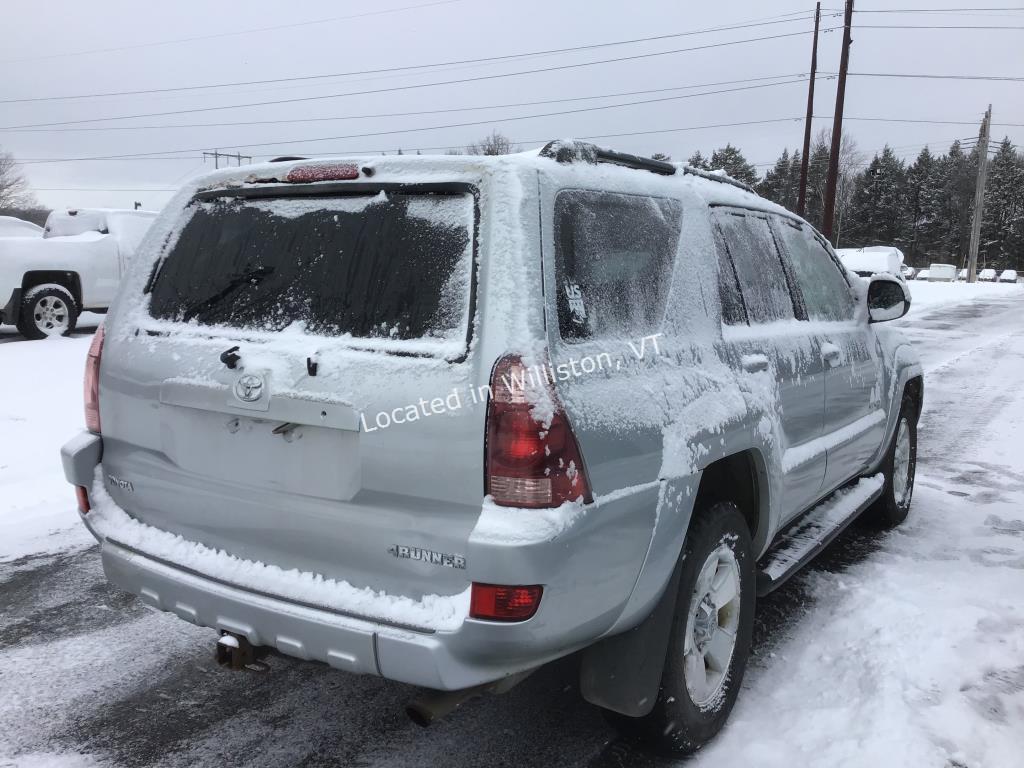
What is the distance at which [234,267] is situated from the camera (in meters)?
2.65

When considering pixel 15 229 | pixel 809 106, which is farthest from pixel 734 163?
pixel 15 229

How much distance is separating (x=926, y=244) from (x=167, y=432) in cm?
9764

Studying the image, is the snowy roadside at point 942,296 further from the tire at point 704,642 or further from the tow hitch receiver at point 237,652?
the tow hitch receiver at point 237,652

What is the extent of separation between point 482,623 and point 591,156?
4.72 ft

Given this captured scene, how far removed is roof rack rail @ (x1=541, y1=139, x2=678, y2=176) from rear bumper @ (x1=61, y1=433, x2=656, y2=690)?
1017 millimetres

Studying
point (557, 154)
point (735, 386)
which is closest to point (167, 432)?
point (557, 154)

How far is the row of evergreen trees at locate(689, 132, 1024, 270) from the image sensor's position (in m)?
80.8

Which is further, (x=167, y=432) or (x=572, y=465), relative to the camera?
(x=167, y=432)

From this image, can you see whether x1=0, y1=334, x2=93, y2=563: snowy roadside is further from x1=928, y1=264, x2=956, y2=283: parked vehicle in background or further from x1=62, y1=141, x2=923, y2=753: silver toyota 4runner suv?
x1=928, y1=264, x2=956, y2=283: parked vehicle in background

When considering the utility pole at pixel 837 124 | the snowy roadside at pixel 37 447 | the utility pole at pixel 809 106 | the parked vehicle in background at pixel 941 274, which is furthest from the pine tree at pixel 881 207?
the snowy roadside at pixel 37 447

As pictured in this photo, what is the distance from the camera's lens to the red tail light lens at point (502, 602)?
2.03 m

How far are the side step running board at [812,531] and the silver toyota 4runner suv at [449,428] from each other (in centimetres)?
36

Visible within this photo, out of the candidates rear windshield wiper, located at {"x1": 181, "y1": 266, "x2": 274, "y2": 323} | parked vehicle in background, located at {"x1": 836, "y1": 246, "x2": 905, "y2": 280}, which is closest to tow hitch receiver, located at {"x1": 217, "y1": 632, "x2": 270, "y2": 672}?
rear windshield wiper, located at {"x1": 181, "y1": 266, "x2": 274, "y2": 323}

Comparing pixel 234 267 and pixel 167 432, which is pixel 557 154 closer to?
pixel 234 267
